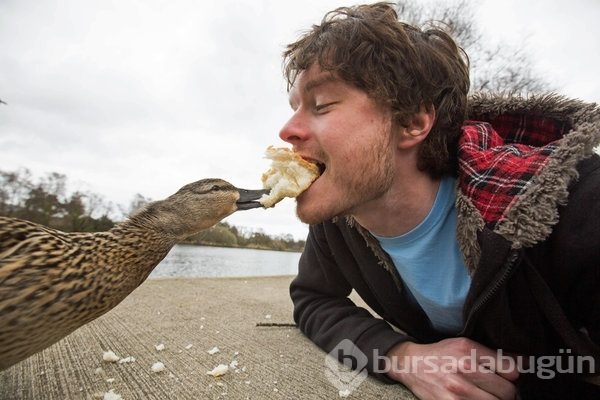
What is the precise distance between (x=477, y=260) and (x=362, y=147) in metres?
0.67

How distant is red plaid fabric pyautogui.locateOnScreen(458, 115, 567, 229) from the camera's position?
133cm

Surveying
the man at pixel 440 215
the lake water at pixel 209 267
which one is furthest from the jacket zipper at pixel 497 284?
the lake water at pixel 209 267

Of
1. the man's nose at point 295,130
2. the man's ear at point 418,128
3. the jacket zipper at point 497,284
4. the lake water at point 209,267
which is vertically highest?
the man's ear at point 418,128

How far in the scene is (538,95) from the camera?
5.22 ft

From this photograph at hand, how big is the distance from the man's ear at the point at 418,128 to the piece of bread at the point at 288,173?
19.8 inches

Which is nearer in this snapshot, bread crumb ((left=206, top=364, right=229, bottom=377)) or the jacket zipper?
the jacket zipper

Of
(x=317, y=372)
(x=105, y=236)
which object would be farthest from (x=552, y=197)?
(x=105, y=236)

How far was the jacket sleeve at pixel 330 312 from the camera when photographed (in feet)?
5.33

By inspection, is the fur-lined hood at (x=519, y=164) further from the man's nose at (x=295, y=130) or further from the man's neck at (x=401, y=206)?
the man's nose at (x=295, y=130)

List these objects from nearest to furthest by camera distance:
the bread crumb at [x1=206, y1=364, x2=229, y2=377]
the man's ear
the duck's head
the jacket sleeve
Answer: the bread crumb at [x1=206, y1=364, x2=229, y2=377] < the jacket sleeve < the man's ear < the duck's head

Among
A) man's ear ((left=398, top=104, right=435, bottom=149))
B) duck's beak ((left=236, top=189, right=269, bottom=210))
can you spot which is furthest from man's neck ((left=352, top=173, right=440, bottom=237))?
duck's beak ((left=236, top=189, right=269, bottom=210))

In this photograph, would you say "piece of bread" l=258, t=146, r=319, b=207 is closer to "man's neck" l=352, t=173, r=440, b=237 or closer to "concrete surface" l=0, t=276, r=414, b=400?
"man's neck" l=352, t=173, r=440, b=237

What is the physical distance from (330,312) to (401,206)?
0.70 m

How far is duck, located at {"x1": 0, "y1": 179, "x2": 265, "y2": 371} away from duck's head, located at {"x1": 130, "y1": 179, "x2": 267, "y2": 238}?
20 cm
